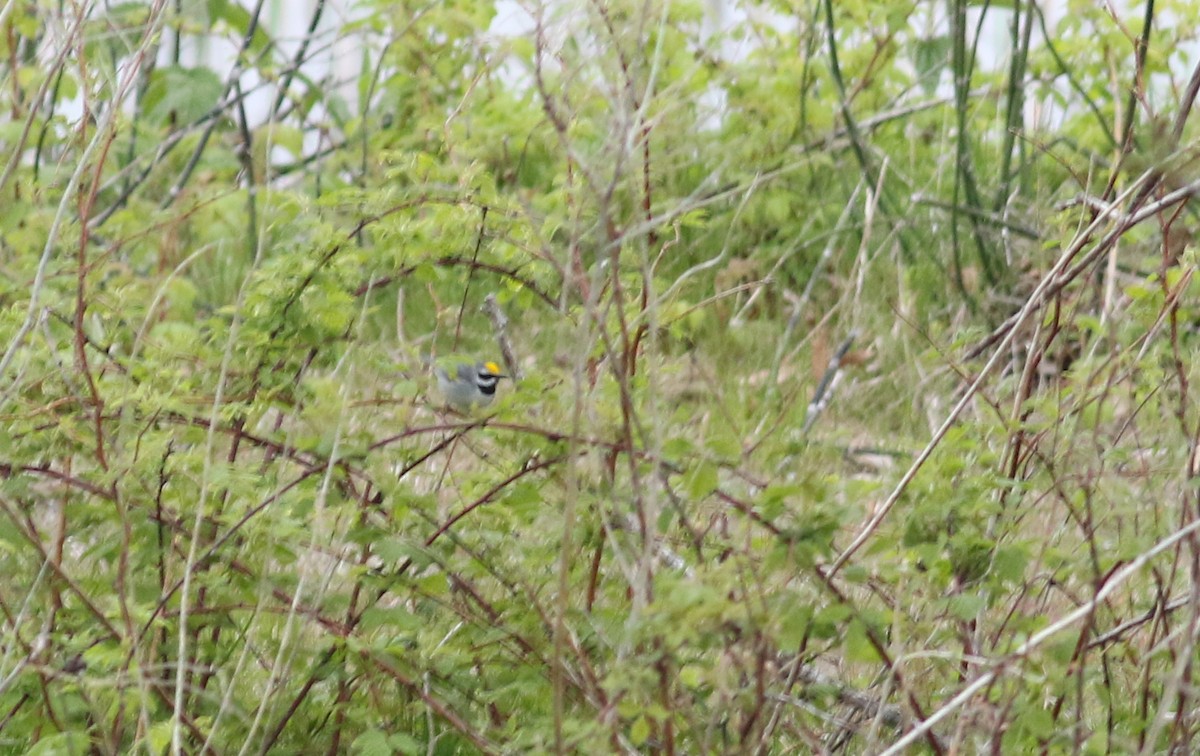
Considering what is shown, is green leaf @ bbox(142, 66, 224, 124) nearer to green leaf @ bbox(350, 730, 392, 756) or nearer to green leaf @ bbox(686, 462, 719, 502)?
green leaf @ bbox(350, 730, 392, 756)

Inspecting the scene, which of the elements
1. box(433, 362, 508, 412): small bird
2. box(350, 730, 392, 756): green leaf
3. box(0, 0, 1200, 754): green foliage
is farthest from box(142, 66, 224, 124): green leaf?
box(350, 730, 392, 756): green leaf

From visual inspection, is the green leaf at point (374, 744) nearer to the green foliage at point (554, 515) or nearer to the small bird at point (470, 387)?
the green foliage at point (554, 515)

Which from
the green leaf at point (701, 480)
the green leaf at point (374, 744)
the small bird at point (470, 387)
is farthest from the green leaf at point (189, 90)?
the green leaf at point (701, 480)

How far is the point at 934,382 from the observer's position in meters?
3.58

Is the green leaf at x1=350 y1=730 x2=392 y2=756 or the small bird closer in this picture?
the green leaf at x1=350 y1=730 x2=392 y2=756

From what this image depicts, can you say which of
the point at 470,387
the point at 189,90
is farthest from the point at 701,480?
the point at 189,90

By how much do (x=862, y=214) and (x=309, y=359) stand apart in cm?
277

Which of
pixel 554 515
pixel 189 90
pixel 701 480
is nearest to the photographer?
pixel 701 480

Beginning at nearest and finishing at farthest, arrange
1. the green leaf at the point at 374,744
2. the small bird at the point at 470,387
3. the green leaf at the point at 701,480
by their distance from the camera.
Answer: the green leaf at the point at 701,480 < the green leaf at the point at 374,744 < the small bird at the point at 470,387

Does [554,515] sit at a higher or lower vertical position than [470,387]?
lower

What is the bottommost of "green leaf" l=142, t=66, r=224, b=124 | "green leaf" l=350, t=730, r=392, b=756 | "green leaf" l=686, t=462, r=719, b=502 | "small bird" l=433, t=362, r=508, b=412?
"green leaf" l=350, t=730, r=392, b=756

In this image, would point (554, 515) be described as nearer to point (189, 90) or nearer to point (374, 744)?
point (374, 744)

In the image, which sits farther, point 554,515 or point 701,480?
point 554,515

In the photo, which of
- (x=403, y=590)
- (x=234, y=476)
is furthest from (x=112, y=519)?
(x=403, y=590)
